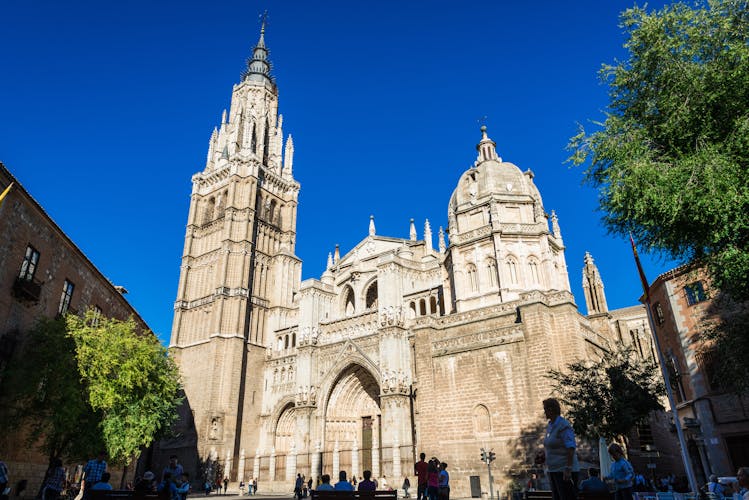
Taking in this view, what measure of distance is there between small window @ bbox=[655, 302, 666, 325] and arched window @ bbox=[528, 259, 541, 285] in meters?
6.23

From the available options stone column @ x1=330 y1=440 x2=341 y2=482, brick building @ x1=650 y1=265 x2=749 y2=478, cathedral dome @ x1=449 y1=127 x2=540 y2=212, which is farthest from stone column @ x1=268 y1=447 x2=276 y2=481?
brick building @ x1=650 y1=265 x2=749 y2=478

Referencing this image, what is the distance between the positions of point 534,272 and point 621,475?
23.0 metres

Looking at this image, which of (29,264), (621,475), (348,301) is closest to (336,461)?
(348,301)

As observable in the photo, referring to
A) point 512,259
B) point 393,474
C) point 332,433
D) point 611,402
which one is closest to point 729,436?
point 611,402

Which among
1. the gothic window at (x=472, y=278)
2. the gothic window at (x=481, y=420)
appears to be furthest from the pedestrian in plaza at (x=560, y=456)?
the gothic window at (x=472, y=278)

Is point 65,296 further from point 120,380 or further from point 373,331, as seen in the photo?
point 373,331

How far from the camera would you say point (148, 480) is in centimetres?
953

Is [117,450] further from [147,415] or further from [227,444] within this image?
[227,444]

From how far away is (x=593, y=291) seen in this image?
112 ft

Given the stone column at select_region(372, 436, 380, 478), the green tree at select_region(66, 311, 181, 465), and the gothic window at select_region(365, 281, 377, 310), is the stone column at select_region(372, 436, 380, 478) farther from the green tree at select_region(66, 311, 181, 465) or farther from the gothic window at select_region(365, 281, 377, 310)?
the green tree at select_region(66, 311, 181, 465)

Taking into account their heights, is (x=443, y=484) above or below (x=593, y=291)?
below

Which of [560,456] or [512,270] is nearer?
[560,456]

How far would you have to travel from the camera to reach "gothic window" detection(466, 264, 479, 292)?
30.8m

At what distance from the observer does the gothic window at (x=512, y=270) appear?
97.8 ft
